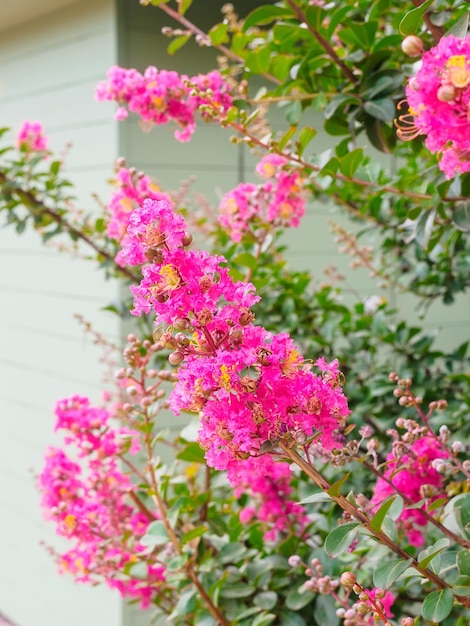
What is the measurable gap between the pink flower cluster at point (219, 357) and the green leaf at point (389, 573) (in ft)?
0.58

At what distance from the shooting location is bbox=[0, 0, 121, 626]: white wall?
95.1 inches

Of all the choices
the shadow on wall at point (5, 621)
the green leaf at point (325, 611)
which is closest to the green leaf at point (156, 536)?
the green leaf at point (325, 611)

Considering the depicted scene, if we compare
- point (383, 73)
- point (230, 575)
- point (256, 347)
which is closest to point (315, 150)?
point (383, 73)

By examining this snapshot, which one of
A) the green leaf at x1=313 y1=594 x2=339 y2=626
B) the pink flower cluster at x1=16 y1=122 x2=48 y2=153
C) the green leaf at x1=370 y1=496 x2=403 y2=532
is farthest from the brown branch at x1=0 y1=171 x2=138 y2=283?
the green leaf at x1=370 y1=496 x2=403 y2=532

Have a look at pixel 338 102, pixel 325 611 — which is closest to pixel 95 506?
pixel 325 611

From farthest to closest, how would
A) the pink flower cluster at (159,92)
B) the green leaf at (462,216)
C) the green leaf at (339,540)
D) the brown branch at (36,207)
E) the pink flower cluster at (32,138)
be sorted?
the pink flower cluster at (32,138), the brown branch at (36,207), the pink flower cluster at (159,92), the green leaf at (462,216), the green leaf at (339,540)

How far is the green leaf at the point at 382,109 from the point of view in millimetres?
1163

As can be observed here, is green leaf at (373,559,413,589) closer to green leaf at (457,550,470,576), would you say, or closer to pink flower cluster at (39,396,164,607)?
green leaf at (457,550,470,576)

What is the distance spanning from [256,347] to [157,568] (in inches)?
29.1

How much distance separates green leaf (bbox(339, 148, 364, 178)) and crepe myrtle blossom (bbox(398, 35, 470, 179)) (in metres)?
0.34

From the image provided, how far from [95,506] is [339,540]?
2.05ft

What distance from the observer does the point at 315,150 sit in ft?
8.58

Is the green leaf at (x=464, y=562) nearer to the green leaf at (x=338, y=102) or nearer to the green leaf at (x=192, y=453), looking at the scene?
the green leaf at (x=192, y=453)

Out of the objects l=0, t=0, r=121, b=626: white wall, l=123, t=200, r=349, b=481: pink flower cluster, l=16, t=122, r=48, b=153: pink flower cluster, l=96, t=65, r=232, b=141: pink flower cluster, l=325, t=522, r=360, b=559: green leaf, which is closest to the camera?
l=123, t=200, r=349, b=481: pink flower cluster
